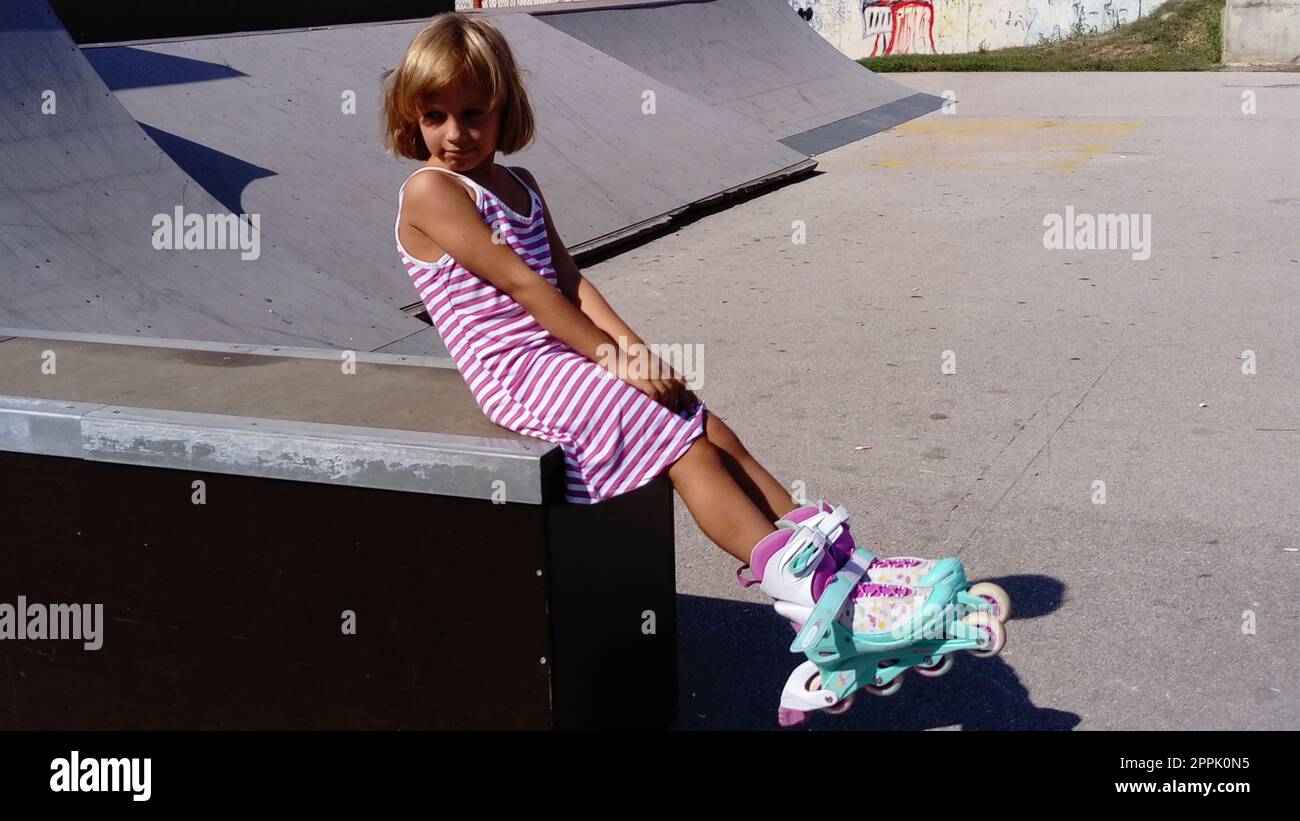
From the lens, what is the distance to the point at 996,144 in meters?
13.4

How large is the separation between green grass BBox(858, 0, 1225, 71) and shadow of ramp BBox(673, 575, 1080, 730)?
20448 millimetres

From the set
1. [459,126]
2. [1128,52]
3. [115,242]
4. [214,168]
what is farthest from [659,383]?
[1128,52]

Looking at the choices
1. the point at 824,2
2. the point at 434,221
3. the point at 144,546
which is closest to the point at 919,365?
the point at 434,221

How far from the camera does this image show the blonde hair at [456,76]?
113 inches

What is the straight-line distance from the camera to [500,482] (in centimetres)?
254

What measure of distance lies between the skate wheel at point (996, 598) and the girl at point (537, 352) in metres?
0.12

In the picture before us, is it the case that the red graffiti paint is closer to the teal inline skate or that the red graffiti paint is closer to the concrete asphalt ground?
the concrete asphalt ground

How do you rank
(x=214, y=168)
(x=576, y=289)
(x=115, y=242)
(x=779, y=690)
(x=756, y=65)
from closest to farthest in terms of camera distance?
(x=576, y=289), (x=779, y=690), (x=115, y=242), (x=214, y=168), (x=756, y=65)

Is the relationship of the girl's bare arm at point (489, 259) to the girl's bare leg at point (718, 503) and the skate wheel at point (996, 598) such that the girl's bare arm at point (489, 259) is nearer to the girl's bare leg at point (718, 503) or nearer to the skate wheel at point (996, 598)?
the girl's bare leg at point (718, 503)

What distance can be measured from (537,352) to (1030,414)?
304 centimetres

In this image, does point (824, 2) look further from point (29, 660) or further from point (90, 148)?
point (29, 660)

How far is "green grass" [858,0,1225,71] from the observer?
74.1 feet

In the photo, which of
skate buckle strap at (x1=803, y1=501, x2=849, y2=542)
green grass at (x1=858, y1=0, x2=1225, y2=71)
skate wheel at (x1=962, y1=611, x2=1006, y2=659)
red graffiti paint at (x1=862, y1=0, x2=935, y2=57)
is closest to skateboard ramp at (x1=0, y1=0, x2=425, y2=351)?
skate buckle strap at (x1=803, y1=501, x2=849, y2=542)

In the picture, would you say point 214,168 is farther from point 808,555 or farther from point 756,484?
point 808,555
